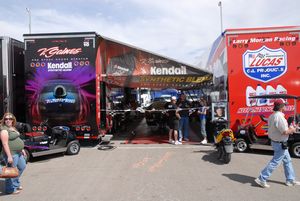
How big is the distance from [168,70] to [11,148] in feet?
20.7

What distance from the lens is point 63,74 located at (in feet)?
33.4

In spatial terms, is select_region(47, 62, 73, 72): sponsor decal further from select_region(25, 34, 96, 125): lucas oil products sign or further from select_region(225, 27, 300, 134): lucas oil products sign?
select_region(225, 27, 300, 134): lucas oil products sign

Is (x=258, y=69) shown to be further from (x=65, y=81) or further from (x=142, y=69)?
(x=65, y=81)

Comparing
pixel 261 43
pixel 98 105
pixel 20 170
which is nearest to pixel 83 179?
pixel 20 170

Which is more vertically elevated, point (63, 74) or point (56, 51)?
point (56, 51)

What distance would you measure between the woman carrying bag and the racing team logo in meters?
6.58

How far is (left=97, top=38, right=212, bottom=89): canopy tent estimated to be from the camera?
1086 cm

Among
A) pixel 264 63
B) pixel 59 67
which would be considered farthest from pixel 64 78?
pixel 264 63

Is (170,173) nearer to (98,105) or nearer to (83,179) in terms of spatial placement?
(83,179)

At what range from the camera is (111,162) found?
8.27 meters

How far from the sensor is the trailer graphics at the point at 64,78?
399 inches

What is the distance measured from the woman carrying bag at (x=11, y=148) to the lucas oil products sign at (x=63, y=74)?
4.39 metres

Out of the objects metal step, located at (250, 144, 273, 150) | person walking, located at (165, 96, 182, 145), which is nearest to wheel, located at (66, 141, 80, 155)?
person walking, located at (165, 96, 182, 145)

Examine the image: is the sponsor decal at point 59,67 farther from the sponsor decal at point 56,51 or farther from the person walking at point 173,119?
the person walking at point 173,119
